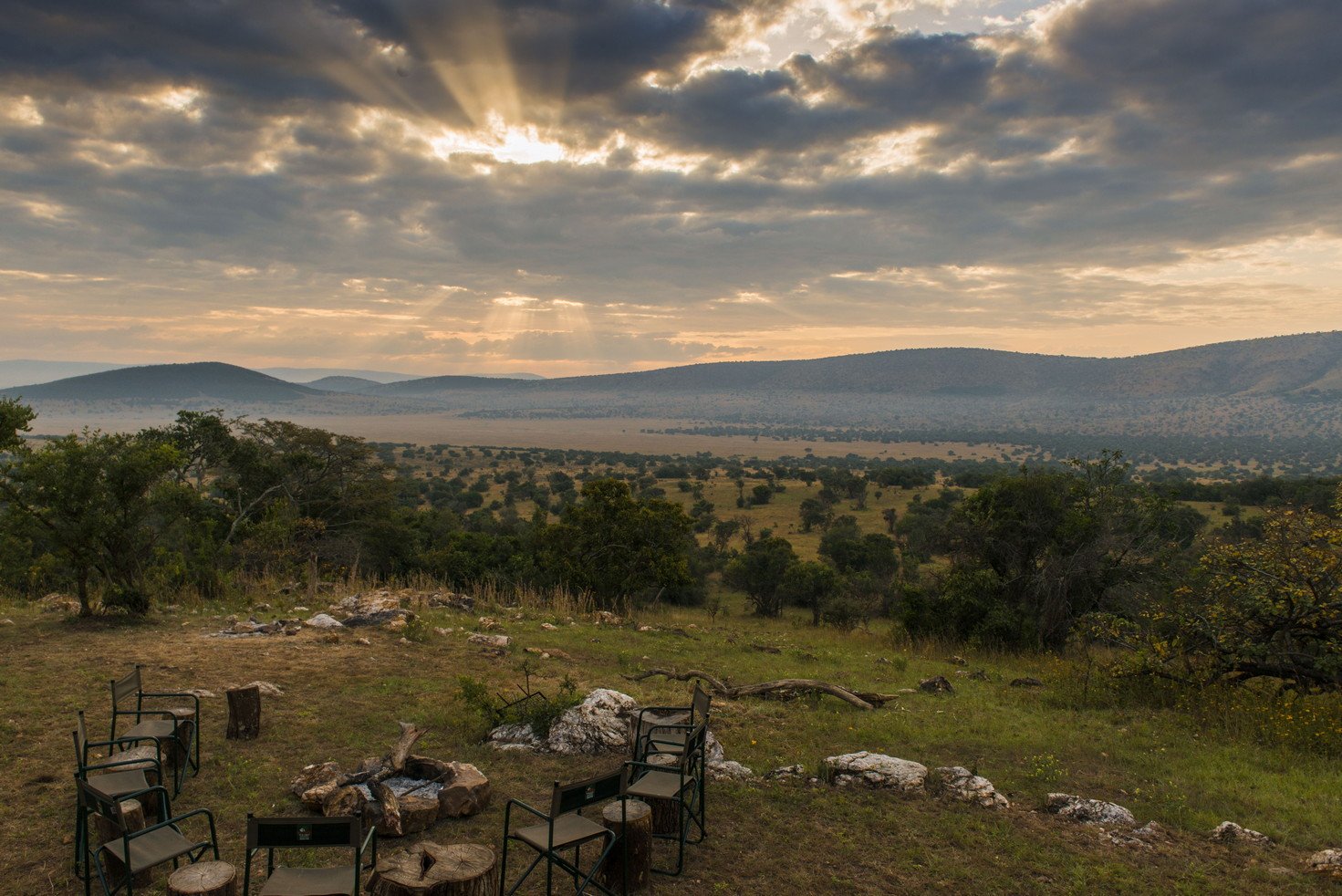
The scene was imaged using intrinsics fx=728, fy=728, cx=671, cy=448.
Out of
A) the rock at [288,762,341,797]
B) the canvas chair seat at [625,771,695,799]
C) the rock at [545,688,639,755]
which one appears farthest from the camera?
the rock at [545,688,639,755]

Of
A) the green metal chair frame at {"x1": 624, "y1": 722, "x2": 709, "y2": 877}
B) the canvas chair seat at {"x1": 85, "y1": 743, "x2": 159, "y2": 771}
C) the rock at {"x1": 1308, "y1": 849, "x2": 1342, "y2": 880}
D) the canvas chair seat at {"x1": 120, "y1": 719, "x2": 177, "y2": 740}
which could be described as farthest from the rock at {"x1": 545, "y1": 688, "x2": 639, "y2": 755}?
the rock at {"x1": 1308, "y1": 849, "x2": 1342, "y2": 880}

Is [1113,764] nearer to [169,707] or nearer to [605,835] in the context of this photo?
[605,835]

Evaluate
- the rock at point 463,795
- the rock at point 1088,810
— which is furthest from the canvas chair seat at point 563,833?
the rock at point 1088,810

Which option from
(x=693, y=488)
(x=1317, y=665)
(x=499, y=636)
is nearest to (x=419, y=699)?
(x=499, y=636)

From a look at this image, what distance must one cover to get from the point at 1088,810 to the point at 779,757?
309 centimetres

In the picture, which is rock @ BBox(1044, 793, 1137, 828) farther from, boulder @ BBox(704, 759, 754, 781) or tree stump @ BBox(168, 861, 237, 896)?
tree stump @ BBox(168, 861, 237, 896)

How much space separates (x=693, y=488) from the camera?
77.7 metres

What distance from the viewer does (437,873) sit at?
15.6 feet

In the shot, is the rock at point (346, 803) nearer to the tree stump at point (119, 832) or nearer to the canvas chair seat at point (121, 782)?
the tree stump at point (119, 832)

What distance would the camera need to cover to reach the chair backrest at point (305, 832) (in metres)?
4.01

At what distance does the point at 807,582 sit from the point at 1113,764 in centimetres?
2548

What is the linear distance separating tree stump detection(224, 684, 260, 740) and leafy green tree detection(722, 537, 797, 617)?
90.6 ft

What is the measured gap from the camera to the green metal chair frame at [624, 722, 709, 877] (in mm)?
5809

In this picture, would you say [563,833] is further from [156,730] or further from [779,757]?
[156,730]
